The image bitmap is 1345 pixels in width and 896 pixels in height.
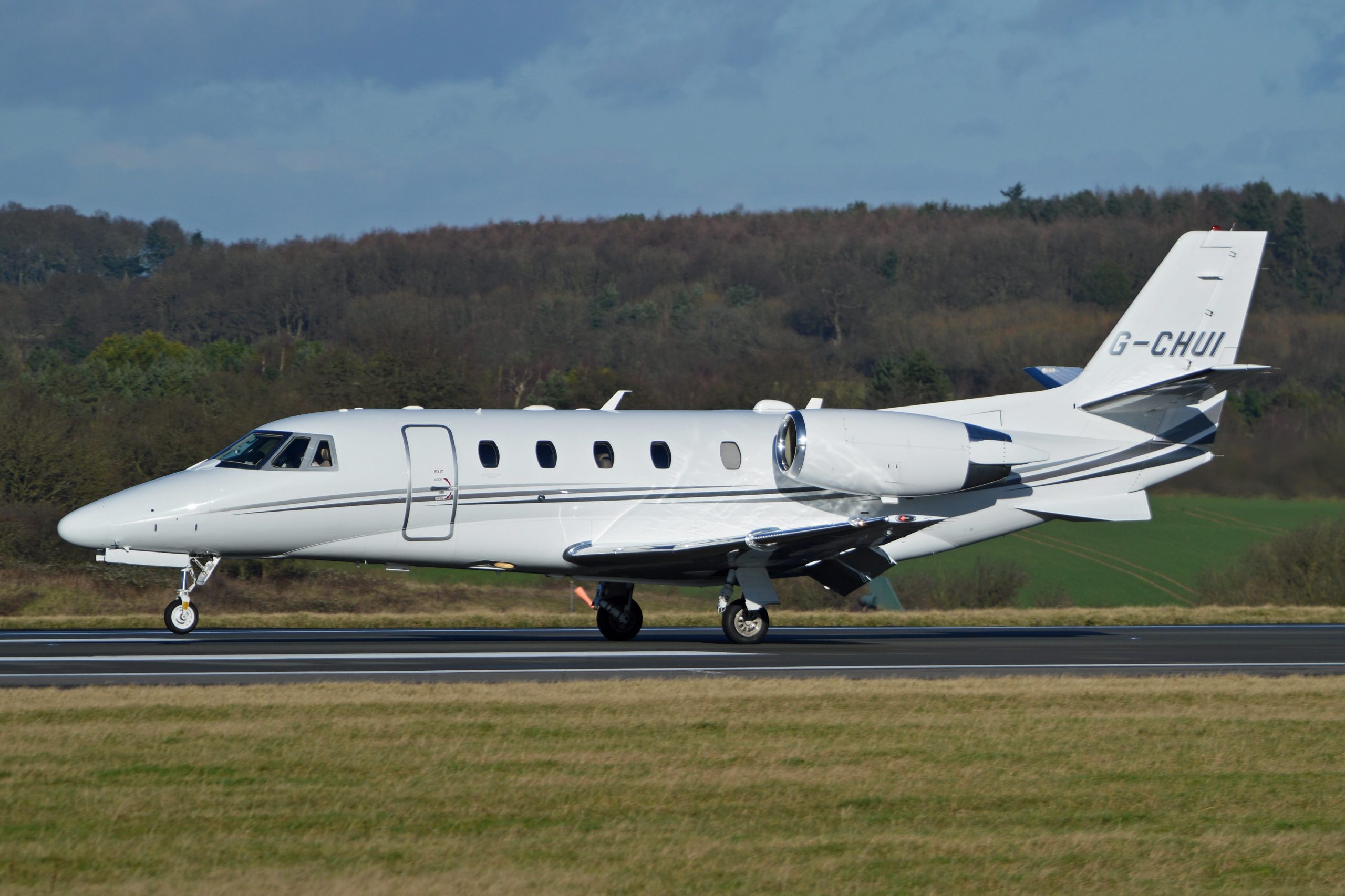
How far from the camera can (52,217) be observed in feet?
470

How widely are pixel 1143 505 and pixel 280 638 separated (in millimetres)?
14174

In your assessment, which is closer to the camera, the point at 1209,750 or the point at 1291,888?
the point at 1291,888

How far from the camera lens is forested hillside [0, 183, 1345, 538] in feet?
162

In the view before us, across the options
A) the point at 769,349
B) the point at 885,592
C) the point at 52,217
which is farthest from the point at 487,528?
the point at 52,217

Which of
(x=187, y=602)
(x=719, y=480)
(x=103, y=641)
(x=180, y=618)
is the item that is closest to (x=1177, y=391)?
(x=719, y=480)

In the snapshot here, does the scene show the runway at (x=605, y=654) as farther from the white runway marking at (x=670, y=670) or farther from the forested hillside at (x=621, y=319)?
the forested hillside at (x=621, y=319)

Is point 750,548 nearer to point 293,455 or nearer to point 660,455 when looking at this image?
point 660,455

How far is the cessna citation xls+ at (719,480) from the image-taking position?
21219mm

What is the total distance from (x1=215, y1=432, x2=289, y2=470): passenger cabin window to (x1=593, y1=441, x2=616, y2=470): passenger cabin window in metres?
4.45

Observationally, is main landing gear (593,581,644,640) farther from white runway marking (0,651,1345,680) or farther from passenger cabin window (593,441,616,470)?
white runway marking (0,651,1345,680)

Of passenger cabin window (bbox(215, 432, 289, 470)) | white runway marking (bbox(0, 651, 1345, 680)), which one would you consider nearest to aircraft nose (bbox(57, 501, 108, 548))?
passenger cabin window (bbox(215, 432, 289, 470))

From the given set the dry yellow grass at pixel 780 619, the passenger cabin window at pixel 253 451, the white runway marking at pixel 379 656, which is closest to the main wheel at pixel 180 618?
the white runway marking at pixel 379 656

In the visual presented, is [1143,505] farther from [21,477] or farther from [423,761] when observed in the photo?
[21,477]

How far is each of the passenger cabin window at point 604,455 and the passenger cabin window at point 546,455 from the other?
2.11 feet
